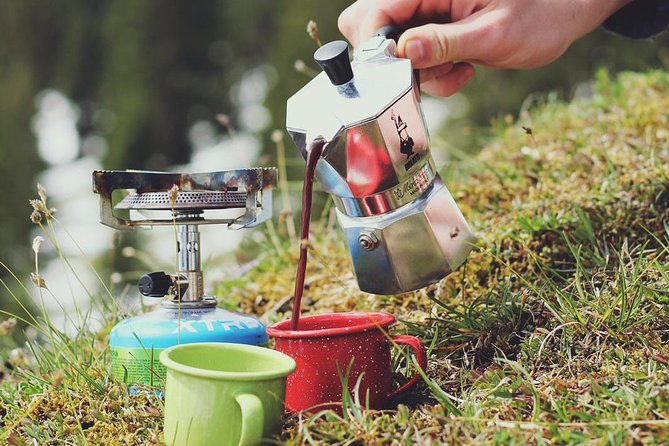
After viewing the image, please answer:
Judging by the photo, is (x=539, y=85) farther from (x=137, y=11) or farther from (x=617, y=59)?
(x=137, y=11)

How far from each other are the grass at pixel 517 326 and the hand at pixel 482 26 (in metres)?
0.24

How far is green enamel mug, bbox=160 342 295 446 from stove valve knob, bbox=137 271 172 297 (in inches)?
13.3

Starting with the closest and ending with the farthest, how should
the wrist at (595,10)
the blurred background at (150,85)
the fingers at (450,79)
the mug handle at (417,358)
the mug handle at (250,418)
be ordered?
the mug handle at (250,418)
the mug handle at (417,358)
the wrist at (595,10)
the fingers at (450,79)
the blurred background at (150,85)

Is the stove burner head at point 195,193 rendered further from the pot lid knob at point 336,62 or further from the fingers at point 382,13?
the fingers at point 382,13

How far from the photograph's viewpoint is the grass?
1553mm

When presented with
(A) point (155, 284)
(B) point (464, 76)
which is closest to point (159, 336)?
(A) point (155, 284)

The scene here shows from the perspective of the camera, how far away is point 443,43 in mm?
2051

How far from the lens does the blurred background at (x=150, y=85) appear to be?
11.0m

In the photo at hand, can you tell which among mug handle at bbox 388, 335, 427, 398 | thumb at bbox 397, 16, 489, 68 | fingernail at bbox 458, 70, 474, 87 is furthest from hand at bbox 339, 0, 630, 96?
mug handle at bbox 388, 335, 427, 398

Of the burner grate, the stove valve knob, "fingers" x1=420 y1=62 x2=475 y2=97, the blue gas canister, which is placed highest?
"fingers" x1=420 y1=62 x2=475 y2=97

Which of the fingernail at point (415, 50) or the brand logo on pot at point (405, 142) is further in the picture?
the fingernail at point (415, 50)

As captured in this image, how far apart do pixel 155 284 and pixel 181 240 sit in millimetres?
128

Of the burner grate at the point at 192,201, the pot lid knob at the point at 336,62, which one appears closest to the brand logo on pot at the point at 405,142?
the pot lid knob at the point at 336,62

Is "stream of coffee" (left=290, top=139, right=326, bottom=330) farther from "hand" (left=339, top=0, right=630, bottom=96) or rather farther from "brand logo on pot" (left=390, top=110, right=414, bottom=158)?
"hand" (left=339, top=0, right=630, bottom=96)
